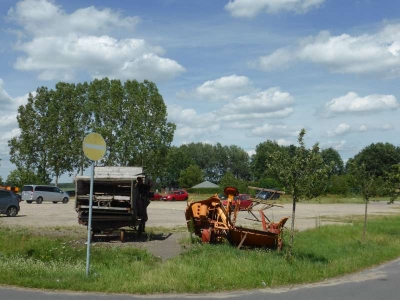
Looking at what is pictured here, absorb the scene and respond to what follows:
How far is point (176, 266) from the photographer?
1255cm

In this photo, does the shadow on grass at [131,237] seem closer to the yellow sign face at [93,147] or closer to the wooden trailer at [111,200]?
the wooden trailer at [111,200]

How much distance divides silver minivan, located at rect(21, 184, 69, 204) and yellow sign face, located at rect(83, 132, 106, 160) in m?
43.2

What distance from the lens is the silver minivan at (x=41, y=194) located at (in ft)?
172

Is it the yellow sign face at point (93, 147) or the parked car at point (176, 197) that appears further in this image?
the parked car at point (176, 197)

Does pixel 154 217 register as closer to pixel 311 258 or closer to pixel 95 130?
pixel 311 258

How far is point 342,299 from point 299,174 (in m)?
4.65

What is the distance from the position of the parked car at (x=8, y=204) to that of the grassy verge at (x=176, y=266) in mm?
12957

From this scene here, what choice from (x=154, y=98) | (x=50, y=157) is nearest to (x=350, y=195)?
(x=154, y=98)

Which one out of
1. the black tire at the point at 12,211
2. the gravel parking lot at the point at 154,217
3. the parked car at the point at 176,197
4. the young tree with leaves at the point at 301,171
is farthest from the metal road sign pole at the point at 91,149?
the parked car at the point at 176,197

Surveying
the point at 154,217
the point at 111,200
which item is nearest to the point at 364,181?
the point at 111,200

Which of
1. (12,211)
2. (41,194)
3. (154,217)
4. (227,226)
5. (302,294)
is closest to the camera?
(302,294)

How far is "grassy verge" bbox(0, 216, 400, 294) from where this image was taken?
10.8m

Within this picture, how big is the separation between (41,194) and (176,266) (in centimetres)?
4334

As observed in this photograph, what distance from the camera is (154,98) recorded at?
67.7 metres
